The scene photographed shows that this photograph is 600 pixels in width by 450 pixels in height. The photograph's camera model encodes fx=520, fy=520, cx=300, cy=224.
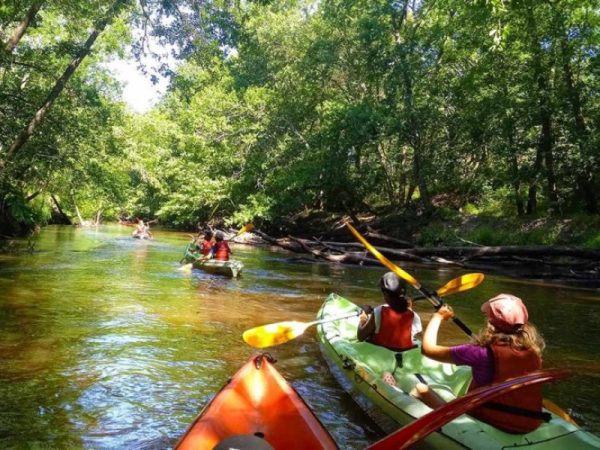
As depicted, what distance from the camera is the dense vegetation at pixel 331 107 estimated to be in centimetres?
1291

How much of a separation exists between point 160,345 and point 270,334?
2.11m

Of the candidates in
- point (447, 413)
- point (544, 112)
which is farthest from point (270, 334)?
point (544, 112)

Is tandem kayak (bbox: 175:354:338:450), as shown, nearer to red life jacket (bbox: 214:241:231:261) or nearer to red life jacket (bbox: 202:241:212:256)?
red life jacket (bbox: 214:241:231:261)

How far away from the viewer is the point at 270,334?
502 centimetres

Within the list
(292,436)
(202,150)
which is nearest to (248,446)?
(292,436)

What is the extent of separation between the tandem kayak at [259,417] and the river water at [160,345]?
29.3 inches

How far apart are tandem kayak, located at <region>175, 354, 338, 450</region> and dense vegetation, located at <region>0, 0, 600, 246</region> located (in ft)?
15.9

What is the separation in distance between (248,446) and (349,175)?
21.8m

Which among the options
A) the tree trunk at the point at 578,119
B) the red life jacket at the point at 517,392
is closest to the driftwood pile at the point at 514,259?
the tree trunk at the point at 578,119

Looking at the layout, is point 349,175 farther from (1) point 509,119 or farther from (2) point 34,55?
(2) point 34,55

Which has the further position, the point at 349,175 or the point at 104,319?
the point at 349,175

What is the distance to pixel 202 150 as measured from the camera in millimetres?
31062

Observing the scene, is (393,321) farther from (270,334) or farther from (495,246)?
(495,246)

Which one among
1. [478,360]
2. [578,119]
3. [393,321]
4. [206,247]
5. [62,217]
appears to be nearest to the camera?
[478,360]
